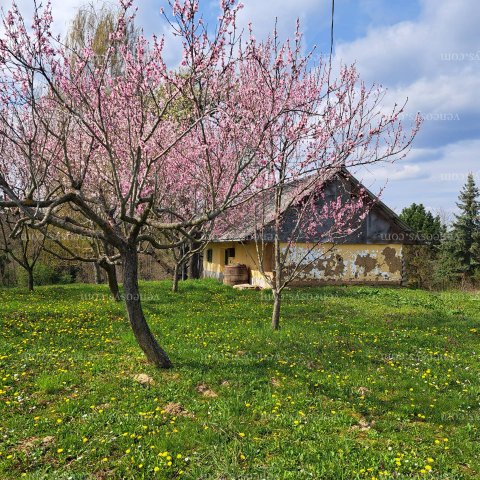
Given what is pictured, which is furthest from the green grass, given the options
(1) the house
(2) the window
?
(2) the window

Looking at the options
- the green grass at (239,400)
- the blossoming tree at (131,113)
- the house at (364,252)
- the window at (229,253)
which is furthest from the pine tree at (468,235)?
the blossoming tree at (131,113)

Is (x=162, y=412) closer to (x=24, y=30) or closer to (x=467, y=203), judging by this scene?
(x=24, y=30)

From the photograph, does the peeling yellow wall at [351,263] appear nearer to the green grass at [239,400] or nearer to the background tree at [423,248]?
the background tree at [423,248]

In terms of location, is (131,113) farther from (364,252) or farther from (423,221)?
(423,221)

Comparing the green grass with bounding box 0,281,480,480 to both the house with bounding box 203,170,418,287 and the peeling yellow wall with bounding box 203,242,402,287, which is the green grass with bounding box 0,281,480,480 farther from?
the house with bounding box 203,170,418,287

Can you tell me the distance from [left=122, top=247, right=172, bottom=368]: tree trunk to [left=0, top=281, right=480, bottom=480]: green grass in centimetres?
28

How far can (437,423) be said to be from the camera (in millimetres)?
5426

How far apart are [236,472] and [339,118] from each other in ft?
22.7

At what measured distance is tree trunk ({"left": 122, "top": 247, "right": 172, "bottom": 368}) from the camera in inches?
270

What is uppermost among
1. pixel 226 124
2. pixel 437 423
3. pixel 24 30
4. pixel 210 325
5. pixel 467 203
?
pixel 467 203

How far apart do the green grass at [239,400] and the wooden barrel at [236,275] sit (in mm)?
10024

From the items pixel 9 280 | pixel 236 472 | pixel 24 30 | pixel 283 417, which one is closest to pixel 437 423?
pixel 283 417

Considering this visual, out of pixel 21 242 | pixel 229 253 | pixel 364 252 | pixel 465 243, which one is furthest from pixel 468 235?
pixel 21 242

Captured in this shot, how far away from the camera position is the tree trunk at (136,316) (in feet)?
22.5
